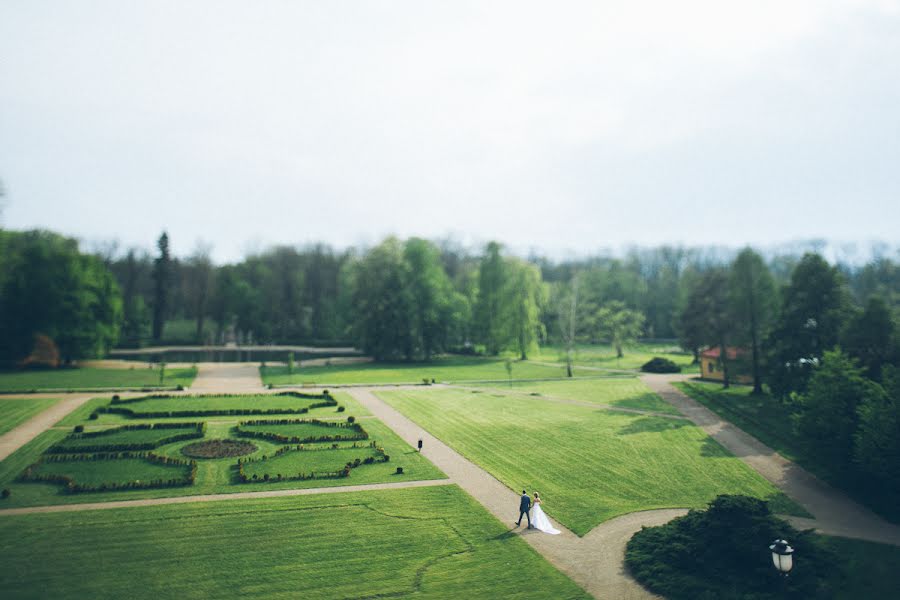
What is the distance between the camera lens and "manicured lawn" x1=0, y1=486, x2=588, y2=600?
47.9 feet

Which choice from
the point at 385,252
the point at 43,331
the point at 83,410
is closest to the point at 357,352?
the point at 385,252

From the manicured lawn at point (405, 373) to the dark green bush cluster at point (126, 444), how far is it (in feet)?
58.9

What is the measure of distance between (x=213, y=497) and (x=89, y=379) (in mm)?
36886

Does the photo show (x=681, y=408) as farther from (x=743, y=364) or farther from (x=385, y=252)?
(x=385, y=252)

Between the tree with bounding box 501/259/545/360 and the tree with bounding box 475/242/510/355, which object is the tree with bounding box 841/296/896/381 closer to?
the tree with bounding box 501/259/545/360

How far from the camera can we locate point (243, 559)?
637 inches

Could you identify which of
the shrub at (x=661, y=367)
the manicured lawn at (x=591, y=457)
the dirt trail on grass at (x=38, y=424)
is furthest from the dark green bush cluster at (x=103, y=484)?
the shrub at (x=661, y=367)

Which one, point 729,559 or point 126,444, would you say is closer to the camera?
point 729,559

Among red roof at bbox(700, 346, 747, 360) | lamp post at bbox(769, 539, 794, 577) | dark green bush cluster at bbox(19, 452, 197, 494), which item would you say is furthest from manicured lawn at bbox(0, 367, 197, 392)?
red roof at bbox(700, 346, 747, 360)

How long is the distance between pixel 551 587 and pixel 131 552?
11.9 meters

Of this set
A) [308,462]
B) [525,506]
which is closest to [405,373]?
[308,462]

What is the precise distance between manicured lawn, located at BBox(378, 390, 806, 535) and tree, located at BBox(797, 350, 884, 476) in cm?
272

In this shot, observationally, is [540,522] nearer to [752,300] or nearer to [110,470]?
[110,470]

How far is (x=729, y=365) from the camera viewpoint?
48906mm
